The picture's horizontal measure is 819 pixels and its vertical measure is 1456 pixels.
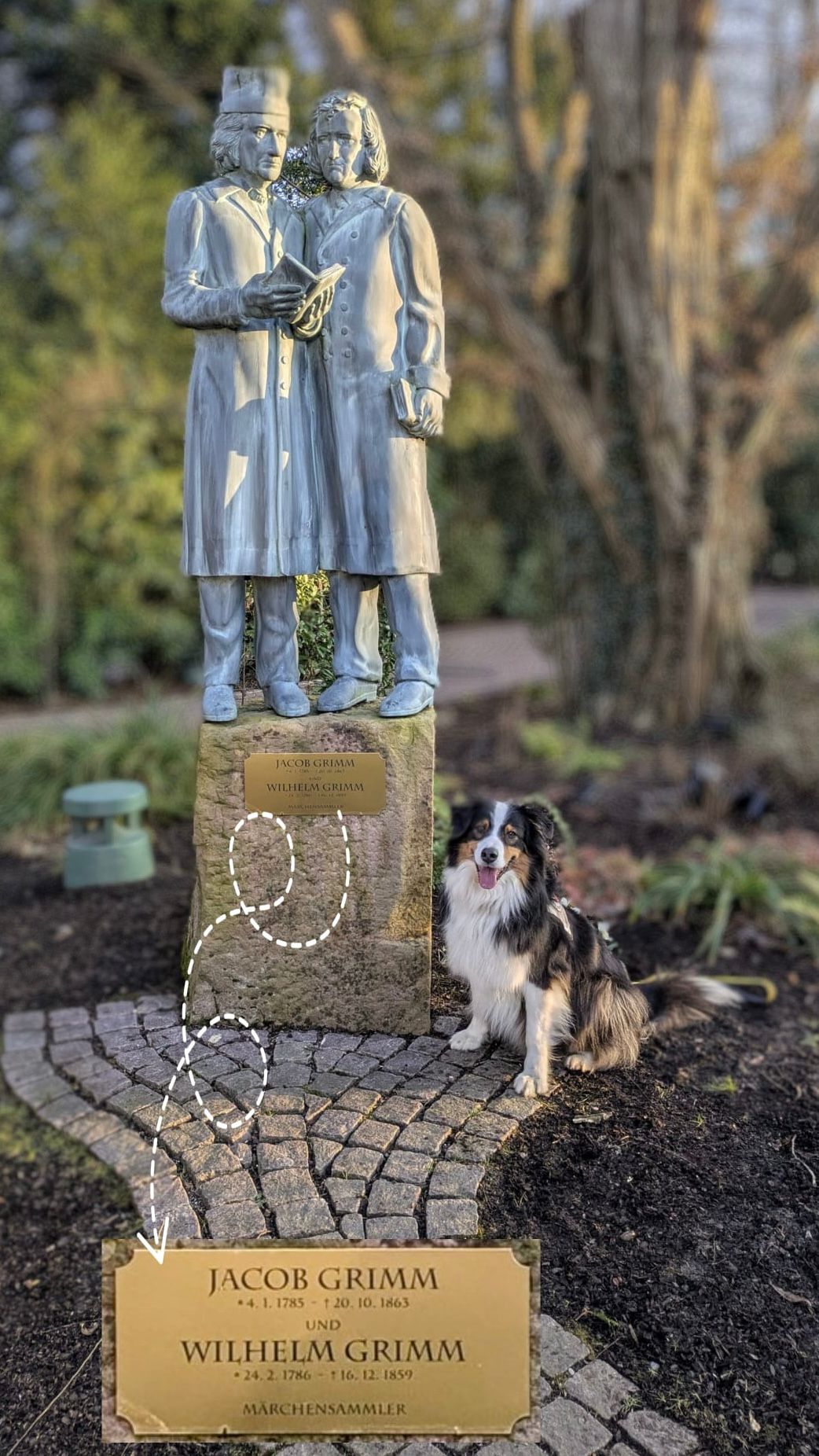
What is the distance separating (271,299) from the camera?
295cm

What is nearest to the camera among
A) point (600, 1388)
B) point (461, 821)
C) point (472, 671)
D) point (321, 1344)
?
point (321, 1344)

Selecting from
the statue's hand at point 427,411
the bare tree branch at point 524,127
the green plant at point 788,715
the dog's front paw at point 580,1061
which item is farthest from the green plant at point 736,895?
the bare tree branch at point 524,127

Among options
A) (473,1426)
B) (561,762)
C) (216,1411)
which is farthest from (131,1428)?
Result: (561,762)

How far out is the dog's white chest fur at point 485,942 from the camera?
2818mm

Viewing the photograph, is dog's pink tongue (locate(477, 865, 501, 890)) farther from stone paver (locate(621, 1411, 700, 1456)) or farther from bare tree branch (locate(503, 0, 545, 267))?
bare tree branch (locate(503, 0, 545, 267))

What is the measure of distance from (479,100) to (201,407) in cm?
1269

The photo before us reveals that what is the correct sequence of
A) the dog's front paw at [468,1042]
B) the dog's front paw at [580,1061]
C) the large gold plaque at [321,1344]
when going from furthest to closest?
the dog's front paw at [468,1042] → the dog's front paw at [580,1061] → the large gold plaque at [321,1344]

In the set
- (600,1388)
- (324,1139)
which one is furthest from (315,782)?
(600,1388)

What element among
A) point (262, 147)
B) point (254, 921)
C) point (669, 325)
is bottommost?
point (254, 921)

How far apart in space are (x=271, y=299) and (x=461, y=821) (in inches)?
60.9

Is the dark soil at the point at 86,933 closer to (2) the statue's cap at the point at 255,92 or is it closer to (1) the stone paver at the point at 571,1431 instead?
(1) the stone paver at the point at 571,1431

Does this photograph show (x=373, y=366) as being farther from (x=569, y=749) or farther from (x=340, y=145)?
(x=569, y=749)

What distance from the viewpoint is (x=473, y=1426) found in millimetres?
2039

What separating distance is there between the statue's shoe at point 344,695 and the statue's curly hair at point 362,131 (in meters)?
1.55
